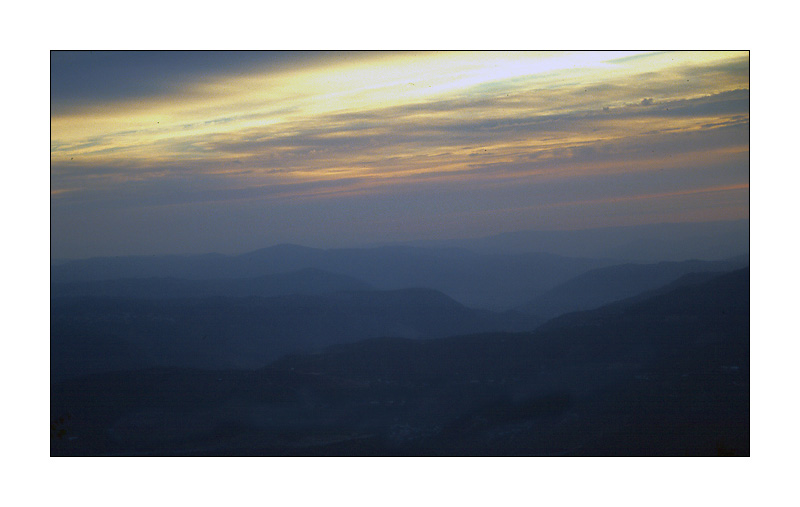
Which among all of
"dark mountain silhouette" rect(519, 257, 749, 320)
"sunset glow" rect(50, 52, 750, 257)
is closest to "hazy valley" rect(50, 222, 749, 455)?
"dark mountain silhouette" rect(519, 257, 749, 320)

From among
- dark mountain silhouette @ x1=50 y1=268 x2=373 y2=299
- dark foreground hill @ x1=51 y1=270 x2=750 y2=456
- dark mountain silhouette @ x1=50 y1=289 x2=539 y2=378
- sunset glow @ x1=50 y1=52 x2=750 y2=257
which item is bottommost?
dark foreground hill @ x1=51 y1=270 x2=750 y2=456

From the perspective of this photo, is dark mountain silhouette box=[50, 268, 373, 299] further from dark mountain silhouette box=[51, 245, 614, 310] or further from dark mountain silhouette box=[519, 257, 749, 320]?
dark mountain silhouette box=[519, 257, 749, 320]

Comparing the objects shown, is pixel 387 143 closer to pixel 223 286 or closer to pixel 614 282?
pixel 223 286

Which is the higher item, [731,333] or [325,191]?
[325,191]

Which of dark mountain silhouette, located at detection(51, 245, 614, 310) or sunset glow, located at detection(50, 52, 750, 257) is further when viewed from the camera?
dark mountain silhouette, located at detection(51, 245, 614, 310)

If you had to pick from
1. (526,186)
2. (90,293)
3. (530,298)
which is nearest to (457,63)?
(526,186)

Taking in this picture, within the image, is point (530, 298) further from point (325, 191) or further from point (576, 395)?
point (325, 191)
